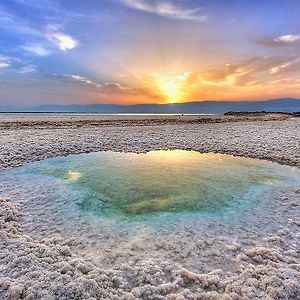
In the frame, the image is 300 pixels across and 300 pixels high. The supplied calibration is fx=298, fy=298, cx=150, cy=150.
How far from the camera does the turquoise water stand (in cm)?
1076

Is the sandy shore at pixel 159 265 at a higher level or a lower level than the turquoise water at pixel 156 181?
lower

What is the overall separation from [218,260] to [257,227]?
250 cm

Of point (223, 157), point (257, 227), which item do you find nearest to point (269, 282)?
point (257, 227)

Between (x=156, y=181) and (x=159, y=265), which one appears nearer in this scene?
(x=159, y=265)

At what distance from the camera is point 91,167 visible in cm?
1648

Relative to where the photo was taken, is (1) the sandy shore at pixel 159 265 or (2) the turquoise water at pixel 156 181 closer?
(1) the sandy shore at pixel 159 265

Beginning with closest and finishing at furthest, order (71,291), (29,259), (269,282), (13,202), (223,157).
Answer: (71,291) < (269,282) < (29,259) < (13,202) < (223,157)

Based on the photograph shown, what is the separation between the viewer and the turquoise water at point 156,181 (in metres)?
10.8

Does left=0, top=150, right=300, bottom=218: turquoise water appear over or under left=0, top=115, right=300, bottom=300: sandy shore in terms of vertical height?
over

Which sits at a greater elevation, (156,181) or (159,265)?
(156,181)

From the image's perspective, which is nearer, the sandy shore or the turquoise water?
the sandy shore

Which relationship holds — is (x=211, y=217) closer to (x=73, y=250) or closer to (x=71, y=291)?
(x=73, y=250)

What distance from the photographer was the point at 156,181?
540 inches

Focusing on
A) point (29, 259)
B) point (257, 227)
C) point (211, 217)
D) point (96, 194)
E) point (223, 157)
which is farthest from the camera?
point (223, 157)
